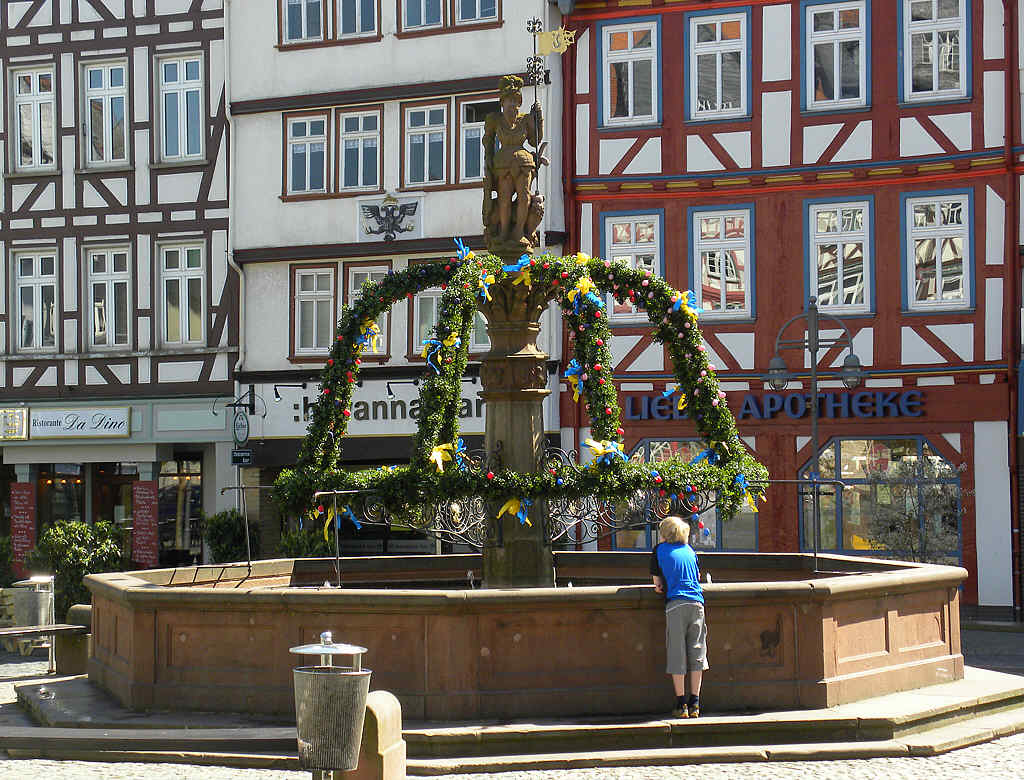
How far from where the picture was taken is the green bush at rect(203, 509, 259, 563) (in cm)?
2548

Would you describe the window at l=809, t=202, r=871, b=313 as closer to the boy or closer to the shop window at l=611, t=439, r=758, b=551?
the shop window at l=611, t=439, r=758, b=551

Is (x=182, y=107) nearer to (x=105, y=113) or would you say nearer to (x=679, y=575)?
(x=105, y=113)

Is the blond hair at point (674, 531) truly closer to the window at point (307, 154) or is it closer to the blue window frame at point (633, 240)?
the blue window frame at point (633, 240)

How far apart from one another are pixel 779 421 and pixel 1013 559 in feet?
13.4

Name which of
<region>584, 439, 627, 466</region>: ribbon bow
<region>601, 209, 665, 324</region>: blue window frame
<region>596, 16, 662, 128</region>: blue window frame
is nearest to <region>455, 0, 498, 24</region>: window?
<region>596, 16, 662, 128</region>: blue window frame

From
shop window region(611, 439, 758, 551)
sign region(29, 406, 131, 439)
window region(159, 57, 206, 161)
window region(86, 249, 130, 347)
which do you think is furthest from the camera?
window region(86, 249, 130, 347)

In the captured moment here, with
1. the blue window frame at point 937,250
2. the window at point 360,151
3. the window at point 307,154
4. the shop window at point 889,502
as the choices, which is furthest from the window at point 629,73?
the shop window at point 889,502

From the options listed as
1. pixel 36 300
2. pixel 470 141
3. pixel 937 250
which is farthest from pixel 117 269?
pixel 937 250

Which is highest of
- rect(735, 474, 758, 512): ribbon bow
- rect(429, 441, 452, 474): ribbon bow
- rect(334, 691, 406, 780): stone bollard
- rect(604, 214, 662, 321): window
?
rect(604, 214, 662, 321): window

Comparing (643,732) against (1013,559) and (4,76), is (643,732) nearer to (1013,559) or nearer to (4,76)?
(1013,559)

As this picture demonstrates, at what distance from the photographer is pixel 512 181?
13102 millimetres

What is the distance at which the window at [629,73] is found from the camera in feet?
82.4

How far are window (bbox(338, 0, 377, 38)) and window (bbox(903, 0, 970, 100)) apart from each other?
9.22 m

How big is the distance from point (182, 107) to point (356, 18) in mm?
3904
